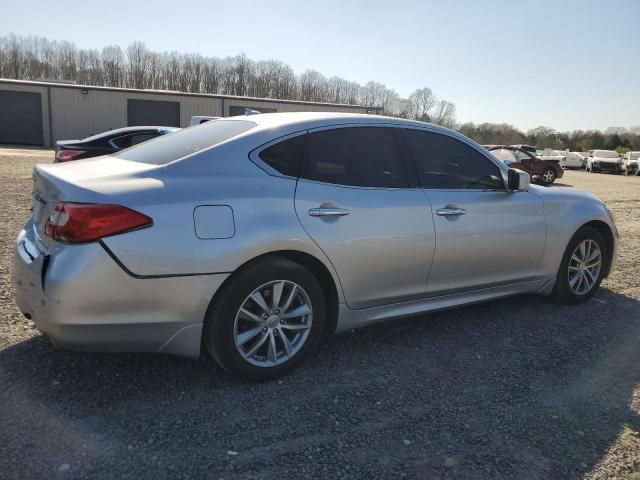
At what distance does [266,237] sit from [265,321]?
1.69ft

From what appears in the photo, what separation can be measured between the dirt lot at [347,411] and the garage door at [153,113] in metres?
31.7

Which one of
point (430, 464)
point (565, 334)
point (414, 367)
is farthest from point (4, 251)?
point (565, 334)

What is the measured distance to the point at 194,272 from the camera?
2.74m

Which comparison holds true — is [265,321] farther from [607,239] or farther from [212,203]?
[607,239]

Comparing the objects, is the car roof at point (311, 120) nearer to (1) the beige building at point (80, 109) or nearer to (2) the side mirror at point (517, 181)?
(2) the side mirror at point (517, 181)

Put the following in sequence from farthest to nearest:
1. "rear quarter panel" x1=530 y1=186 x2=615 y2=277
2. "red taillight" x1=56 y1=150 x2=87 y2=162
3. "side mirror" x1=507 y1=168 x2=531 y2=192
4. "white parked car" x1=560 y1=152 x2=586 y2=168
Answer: "white parked car" x1=560 y1=152 x2=586 y2=168 < "red taillight" x1=56 y1=150 x2=87 y2=162 < "rear quarter panel" x1=530 y1=186 x2=615 y2=277 < "side mirror" x1=507 y1=168 x2=531 y2=192

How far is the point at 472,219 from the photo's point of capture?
3887 millimetres

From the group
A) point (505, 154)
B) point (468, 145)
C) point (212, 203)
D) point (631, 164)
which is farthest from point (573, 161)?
point (212, 203)

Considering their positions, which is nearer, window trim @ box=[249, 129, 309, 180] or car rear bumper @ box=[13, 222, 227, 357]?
car rear bumper @ box=[13, 222, 227, 357]

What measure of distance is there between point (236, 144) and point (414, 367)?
72.3 inches

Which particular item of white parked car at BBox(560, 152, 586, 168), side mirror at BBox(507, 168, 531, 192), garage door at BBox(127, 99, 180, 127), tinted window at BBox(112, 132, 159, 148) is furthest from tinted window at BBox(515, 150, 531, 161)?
garage door at BBox(127, 99, 180, 127)

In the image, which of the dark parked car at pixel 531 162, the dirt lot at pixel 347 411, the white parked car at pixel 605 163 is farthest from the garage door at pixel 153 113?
the dirt lot at pixel 347 411

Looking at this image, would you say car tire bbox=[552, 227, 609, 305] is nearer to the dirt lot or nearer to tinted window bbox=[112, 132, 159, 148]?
the dirt lot

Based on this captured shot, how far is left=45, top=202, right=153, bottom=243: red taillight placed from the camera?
2570 millimetres
